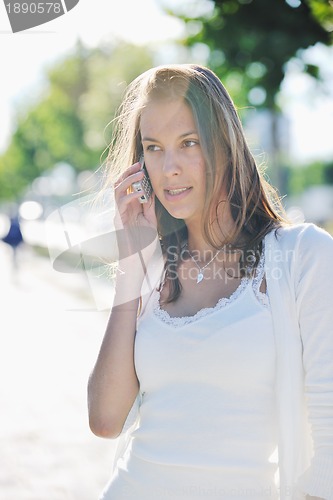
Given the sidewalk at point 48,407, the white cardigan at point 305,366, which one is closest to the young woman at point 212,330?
the white cardigan at point 305,366

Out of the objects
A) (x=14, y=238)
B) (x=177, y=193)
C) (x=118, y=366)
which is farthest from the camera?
(x=14, y=238)

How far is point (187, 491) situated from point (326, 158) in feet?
225

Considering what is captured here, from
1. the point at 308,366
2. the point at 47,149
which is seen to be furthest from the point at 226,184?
the point at 47,149

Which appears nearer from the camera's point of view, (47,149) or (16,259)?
(16,259)

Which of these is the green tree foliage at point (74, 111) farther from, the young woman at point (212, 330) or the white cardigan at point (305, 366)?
the white cardigan at point (305, 366)

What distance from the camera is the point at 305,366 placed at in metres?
2.02

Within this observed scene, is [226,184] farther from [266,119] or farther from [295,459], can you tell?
[266,119]

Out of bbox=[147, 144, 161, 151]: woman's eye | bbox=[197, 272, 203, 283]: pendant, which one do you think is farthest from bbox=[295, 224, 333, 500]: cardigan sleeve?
bbox=[147, 144, 161, 151]: woman's eye

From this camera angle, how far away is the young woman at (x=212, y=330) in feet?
6.61

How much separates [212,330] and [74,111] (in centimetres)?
4945

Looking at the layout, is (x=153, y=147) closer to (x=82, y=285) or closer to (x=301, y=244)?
(x=301, y=244)

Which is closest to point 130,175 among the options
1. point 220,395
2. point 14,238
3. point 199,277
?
point 199,277

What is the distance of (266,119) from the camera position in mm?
14148

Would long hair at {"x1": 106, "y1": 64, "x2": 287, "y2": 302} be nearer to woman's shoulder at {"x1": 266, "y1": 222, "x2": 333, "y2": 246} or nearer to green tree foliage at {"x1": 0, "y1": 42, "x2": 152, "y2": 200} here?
woman's shoulder at {"x1": 266, "y1": 222, "x2": 333, "y2": 246}
